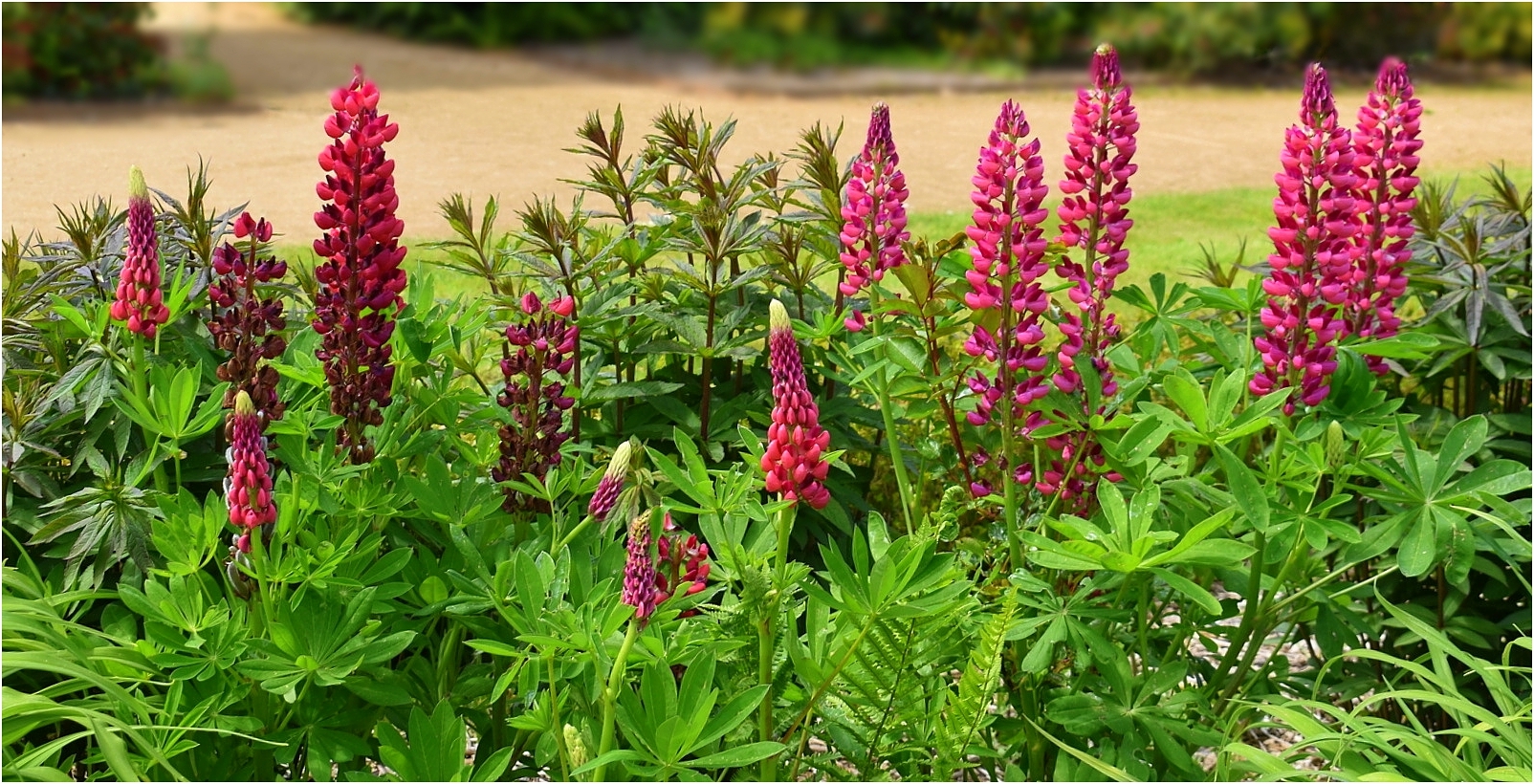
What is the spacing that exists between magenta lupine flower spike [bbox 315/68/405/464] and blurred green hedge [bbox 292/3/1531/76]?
4.81 ft

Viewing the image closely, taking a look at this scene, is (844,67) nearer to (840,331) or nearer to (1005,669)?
(840,331)

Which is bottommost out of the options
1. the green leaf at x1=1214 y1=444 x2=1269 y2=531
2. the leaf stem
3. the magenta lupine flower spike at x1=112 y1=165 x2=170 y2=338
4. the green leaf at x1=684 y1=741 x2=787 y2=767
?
the green leaf at x1=684 y1=741 x2=787 y2=767

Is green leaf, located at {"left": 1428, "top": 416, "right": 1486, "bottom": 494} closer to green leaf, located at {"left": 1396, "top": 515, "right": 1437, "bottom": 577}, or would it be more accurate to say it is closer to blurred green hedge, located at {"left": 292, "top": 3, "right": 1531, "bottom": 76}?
green leaf, located at {"left": 1396, "top": 515, "right": 1437, "bottom": 577}

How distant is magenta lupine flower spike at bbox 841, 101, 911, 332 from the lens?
2.74 meters

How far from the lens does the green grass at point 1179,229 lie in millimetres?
7211

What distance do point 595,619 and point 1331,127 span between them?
187 cm

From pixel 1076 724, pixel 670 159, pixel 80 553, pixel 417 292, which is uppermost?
pixel 670 159

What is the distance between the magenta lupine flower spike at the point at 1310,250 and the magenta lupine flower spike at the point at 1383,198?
A: 8.7 inches

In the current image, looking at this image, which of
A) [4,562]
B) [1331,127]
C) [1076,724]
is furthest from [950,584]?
[4,562]

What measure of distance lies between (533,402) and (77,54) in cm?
517

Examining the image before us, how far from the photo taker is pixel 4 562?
9.27ft

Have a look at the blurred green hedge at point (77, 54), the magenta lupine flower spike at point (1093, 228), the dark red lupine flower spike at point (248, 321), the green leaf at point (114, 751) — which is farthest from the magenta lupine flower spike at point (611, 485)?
the blurred green hedge at point (77, 54)

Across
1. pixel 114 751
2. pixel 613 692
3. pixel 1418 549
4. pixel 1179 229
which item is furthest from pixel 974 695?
pixel 1179 229

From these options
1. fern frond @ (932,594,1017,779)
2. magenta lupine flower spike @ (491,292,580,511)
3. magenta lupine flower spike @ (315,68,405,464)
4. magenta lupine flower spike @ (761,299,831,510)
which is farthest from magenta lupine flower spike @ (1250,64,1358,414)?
magenta lupine flower spike @ (315,68,405,464)
